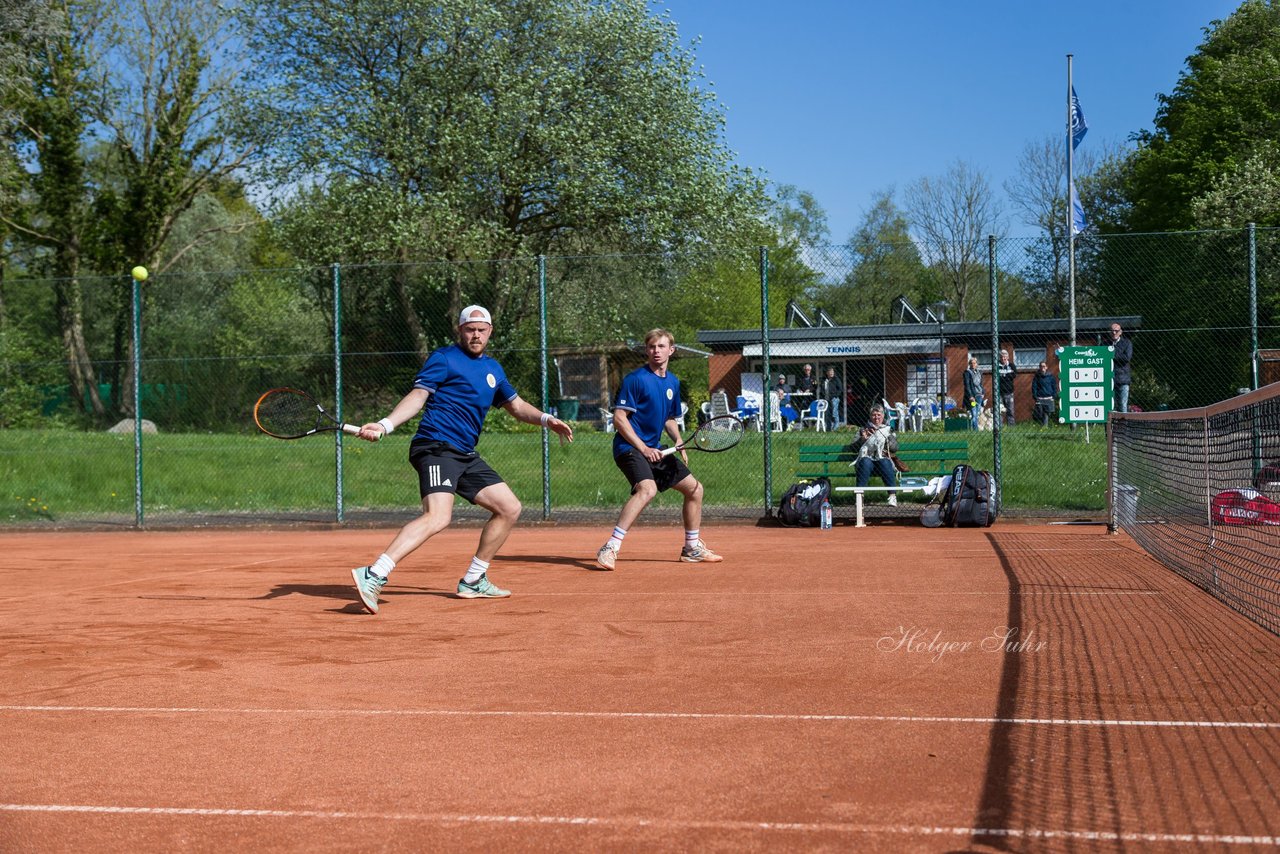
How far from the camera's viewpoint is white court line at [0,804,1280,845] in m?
3.29

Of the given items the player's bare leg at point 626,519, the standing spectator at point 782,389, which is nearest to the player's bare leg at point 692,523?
the player's bare leg at point 626,519

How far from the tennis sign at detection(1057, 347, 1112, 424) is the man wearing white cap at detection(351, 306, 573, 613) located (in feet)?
24.3

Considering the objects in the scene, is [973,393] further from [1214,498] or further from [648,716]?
[648,716]

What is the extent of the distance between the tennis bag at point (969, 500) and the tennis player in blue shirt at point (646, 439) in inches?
151

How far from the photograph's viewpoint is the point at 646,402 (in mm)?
9930

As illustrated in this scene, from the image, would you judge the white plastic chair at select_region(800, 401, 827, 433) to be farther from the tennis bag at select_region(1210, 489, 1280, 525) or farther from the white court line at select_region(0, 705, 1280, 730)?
the white court line at select_region(0, 705, 1280, 730)

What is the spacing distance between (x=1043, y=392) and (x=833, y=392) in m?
2.73

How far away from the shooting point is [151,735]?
4.64 metres

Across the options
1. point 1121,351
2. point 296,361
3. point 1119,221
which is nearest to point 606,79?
point 296,361

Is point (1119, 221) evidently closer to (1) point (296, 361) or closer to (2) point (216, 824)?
(1) point (296, 361)

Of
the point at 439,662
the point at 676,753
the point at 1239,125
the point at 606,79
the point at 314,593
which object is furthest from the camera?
the point at 1239,125

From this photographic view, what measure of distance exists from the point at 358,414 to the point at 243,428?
1900 mm

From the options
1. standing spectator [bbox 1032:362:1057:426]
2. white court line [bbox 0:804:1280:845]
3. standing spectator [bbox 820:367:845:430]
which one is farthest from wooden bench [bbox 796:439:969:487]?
white court line [bbox 0:804:1280:845]

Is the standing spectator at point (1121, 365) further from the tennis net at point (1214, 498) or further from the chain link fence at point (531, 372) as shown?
the tennis net at point (1214, 498)
